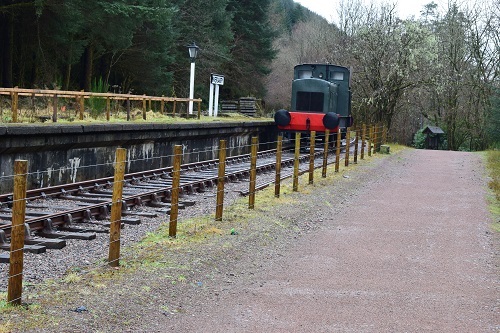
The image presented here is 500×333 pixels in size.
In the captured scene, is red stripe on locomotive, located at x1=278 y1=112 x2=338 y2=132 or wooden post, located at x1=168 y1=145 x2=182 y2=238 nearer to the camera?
wooden post, located at x1=168 y1=145 x2=182 y2=238

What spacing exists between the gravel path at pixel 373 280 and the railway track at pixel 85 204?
2516 mm

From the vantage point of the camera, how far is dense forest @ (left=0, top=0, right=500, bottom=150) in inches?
955

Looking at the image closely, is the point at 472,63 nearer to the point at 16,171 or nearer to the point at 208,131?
the point at 208,131

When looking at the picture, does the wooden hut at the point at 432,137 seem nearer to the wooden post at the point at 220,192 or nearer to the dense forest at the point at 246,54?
the dense forest at the point at 246,54

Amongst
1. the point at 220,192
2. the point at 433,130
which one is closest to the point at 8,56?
the point at 220,192

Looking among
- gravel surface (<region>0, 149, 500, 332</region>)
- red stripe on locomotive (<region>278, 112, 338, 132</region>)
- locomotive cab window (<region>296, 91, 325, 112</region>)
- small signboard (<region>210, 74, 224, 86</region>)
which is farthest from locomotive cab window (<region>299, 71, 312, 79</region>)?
gravel surface (<region>0, 149, 500, 332</region>)

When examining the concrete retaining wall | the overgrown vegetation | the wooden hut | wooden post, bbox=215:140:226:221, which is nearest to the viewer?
wooden post, bbox=215:140:226:221

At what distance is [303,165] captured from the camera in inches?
850

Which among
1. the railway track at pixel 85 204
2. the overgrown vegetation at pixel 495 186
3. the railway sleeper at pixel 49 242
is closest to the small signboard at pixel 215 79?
the overgrown vegetation at pixel 495 186

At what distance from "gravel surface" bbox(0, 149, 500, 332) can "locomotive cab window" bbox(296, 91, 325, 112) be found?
1389cm

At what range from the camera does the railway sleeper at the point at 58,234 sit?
9.16 m

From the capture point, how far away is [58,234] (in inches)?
361

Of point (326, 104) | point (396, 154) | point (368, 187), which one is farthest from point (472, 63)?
point (368, 187)

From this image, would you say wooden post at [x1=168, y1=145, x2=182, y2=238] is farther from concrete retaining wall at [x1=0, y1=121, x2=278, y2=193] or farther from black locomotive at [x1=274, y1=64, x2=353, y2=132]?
black locomotive at [x1=274, y1=64, x2=353, y2=132]
